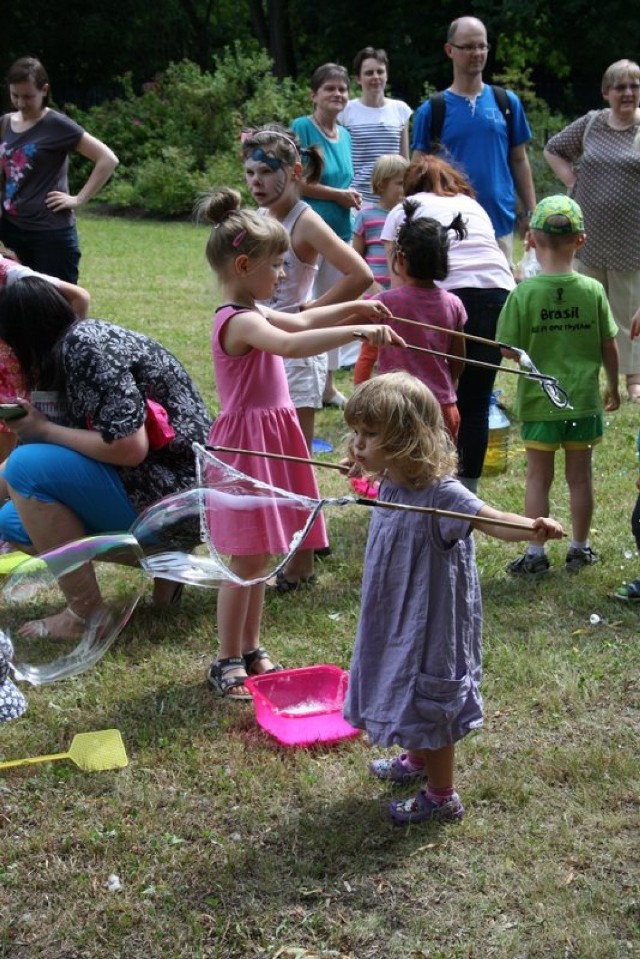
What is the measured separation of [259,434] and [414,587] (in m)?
1.07

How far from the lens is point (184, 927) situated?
2.76 meters

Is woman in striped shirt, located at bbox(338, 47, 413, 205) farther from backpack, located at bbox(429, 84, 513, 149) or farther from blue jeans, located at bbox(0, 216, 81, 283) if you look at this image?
backpack, located at bbox(429, 84, 513, 149)

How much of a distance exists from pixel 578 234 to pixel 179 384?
173 centimetres

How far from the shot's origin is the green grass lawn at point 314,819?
274cm

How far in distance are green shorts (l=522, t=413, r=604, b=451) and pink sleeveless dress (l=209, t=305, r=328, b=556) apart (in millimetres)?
1211

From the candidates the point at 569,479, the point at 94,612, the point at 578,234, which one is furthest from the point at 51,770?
the point at 578,234

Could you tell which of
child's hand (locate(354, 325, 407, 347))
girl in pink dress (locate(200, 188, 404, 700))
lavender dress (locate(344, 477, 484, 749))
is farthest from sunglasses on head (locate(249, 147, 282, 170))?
lavender dress (locate(344, 477, 484, 749))

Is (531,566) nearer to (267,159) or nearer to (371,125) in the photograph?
(267,159)

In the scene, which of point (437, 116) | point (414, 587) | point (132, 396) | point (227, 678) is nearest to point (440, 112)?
point (437, 116)

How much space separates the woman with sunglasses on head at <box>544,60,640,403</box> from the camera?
22.1 ft

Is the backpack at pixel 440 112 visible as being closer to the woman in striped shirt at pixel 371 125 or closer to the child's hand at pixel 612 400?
the child's hand at pixel 612 400

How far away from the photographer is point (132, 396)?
158 inches

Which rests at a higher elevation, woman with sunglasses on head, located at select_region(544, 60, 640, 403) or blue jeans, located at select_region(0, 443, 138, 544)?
woman with sunglasses on head, located at select_region(544, 60, 640, 403)

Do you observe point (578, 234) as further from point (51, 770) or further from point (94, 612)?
point (51, 770)
